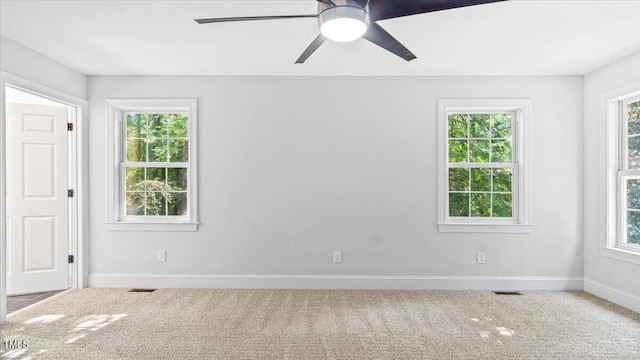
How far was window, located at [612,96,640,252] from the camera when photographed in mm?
3439

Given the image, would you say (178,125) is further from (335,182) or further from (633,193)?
(633,193)

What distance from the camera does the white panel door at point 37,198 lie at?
12.4 ft

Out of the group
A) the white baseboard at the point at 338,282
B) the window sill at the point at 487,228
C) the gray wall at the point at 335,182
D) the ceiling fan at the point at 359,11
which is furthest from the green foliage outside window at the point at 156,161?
the window sill at the point at 487,228

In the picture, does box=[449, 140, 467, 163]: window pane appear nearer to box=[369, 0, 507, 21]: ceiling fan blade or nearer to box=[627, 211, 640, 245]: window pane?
box=[627, 211, 640, 245]: window pane

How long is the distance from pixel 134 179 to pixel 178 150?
64 centimetres

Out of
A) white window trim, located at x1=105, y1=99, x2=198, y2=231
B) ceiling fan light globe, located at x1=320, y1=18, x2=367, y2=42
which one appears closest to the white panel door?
white window trim, located at x1=105, y1=99, x2=198, y2=231

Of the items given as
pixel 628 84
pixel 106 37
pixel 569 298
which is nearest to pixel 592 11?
pixel 628 84

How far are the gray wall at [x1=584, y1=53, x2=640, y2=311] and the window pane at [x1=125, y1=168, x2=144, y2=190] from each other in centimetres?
513

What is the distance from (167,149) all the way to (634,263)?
16.5 ft

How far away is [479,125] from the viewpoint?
411 centimetres

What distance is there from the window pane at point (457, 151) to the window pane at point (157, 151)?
3.39 m

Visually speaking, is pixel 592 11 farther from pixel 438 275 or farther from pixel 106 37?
pixel 106 37

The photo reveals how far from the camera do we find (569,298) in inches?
144

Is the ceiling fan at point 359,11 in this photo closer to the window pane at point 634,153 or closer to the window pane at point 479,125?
the window pane at point 479,125
